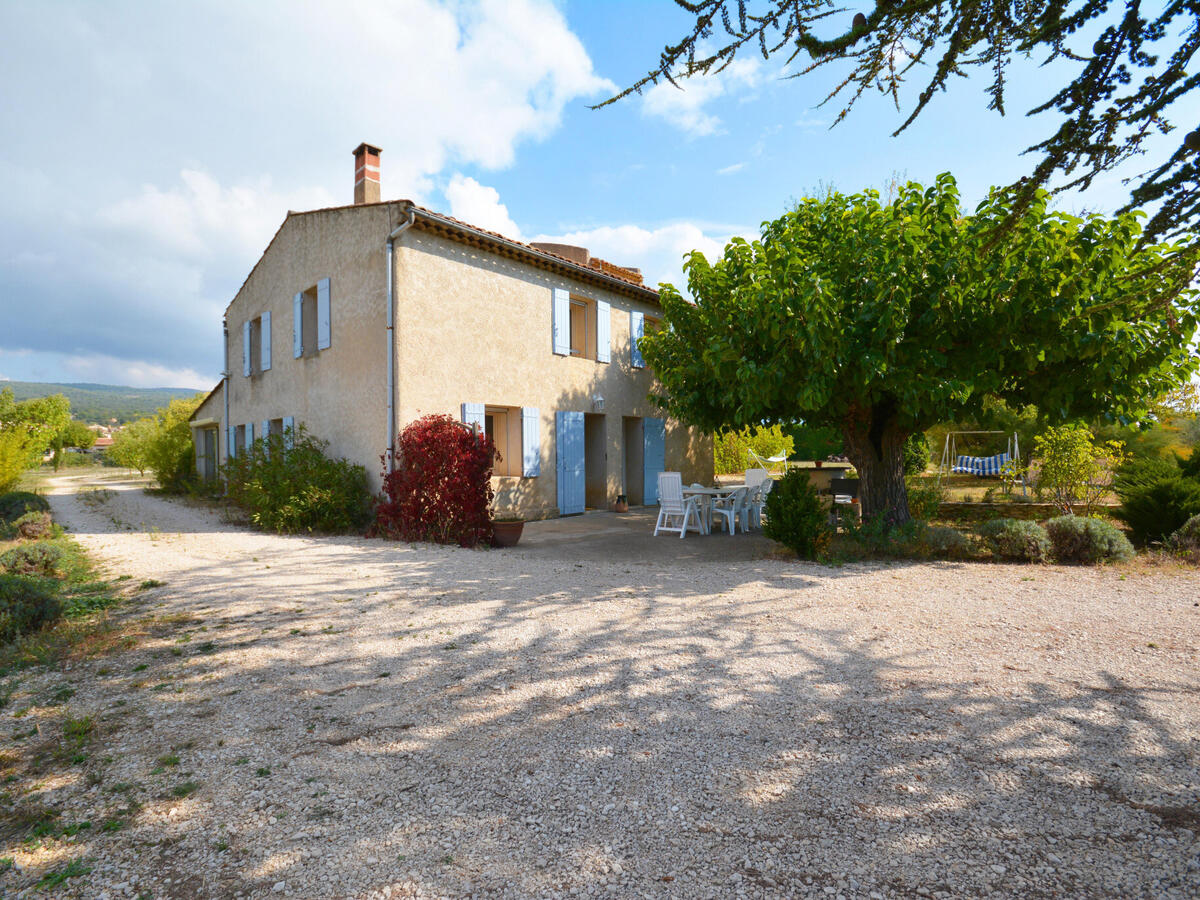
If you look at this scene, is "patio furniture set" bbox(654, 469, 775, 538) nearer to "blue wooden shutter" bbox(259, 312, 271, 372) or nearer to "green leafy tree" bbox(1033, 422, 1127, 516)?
"green leafy tree" bbox(1033, 422, 1127, 516)

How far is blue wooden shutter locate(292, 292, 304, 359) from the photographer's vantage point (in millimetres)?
11898

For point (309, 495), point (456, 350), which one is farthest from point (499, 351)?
point (309, 495)

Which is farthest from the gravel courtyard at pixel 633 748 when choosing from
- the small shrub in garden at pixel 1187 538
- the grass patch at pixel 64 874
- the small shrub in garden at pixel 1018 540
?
the small shrub in garden at pixel 1187 538

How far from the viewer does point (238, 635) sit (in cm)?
438

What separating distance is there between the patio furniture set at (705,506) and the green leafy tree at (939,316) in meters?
2.18

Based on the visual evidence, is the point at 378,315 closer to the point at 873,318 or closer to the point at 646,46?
the point at 873,318

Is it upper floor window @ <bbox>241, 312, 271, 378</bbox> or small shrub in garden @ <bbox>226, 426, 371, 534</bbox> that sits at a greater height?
upper floor window @ <bbox>241, 312, 271, 378</bbox>

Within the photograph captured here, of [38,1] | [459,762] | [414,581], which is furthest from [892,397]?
[38,1]

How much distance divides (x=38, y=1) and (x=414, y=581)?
5990 millimetres

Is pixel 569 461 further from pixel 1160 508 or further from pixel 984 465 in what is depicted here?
pixel 984 465

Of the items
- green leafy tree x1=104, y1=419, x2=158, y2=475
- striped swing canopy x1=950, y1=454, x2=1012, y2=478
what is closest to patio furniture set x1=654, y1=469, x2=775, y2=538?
striped swing canopy x1=950, y1=454, x2=1012, y2=478

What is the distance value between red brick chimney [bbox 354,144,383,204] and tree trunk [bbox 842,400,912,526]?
30.6 ft

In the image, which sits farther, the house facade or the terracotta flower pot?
the house facade

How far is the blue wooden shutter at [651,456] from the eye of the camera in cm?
1339
